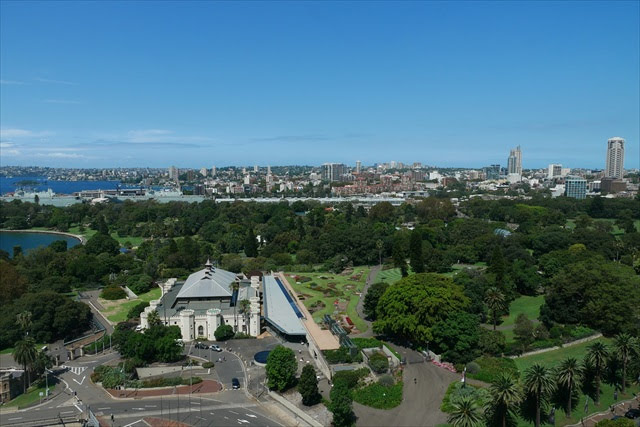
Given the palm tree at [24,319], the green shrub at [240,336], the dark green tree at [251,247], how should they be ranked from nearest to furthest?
the palm tree at [24,319]
the green shrub at [240,336]
the dark green tree at [251,247]

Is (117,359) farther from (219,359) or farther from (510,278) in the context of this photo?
(510,278)

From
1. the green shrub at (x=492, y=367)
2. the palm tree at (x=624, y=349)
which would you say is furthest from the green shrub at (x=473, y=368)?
the palm tree at (x=624, y=349)

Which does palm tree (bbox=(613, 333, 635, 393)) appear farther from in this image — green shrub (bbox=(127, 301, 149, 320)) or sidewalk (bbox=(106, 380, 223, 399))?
green shrub (bbox=(127, 301, 149, 320))

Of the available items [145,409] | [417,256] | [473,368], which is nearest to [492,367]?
[473,368]

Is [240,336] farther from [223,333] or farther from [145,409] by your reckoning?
[145,409]

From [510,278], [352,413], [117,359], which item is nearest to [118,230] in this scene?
[117,359]

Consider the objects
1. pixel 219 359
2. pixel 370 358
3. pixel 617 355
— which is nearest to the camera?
pixel 617 355

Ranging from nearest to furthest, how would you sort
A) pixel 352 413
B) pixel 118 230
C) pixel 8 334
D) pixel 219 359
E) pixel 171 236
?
pixel 352 413 → pixel 219 359 → pixel 8 334 → pixel 171 236 → pixel 118 230

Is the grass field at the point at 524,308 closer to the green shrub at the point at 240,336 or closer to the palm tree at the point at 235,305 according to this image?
the green shrub at the point at 240,336
